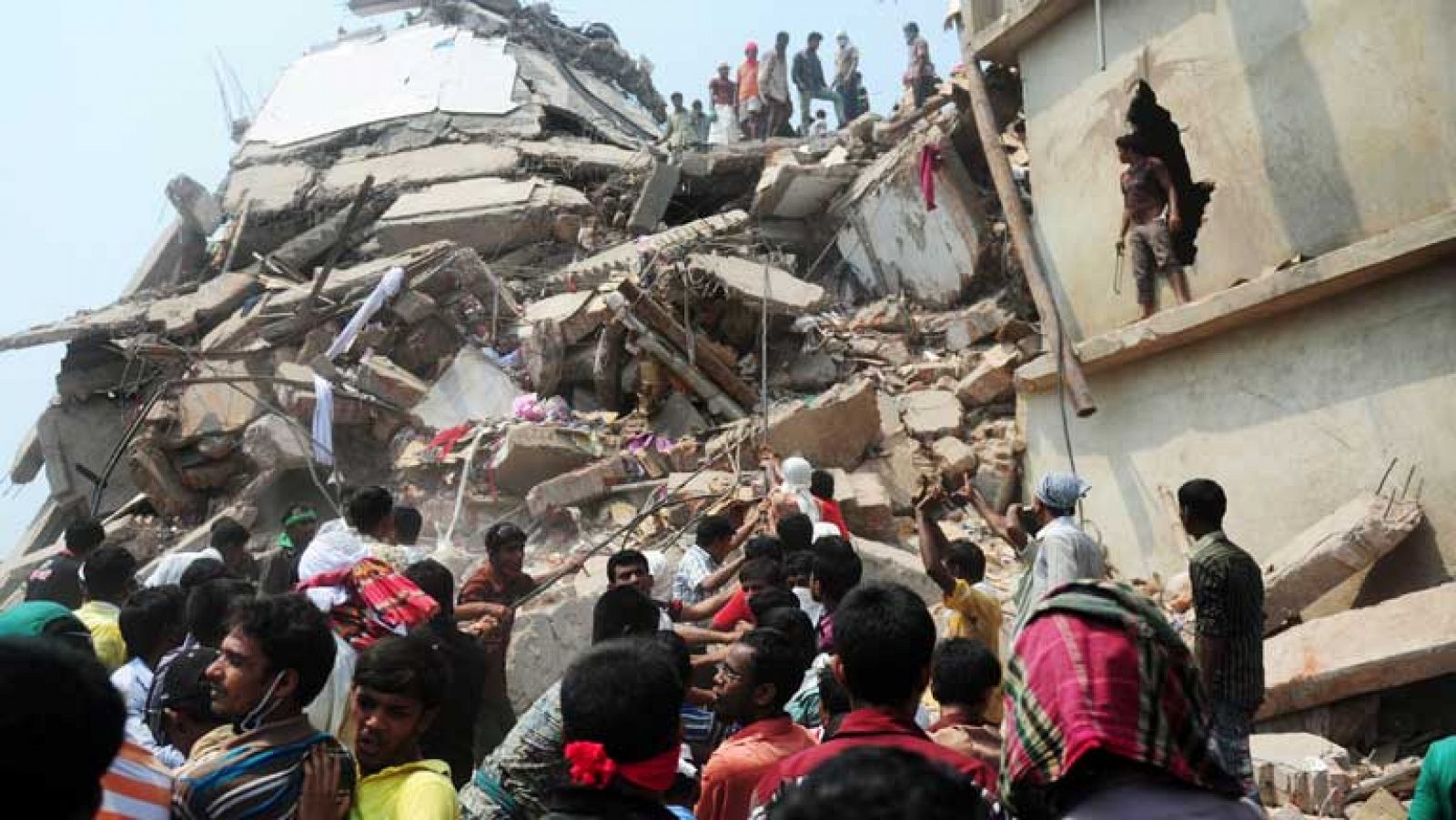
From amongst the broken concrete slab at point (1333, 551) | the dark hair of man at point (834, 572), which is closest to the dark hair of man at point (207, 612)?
the dark hair of man at point (834, 572)

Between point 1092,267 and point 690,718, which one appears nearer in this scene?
point 690,718

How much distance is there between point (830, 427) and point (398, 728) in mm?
6069

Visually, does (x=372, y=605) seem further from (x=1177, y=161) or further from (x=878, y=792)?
(x=1177, y=161)

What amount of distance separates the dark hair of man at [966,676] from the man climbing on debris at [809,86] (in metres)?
14.4

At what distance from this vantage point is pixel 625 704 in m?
2.02

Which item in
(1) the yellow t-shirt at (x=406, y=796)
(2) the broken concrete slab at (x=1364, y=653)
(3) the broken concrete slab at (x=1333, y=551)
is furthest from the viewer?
(3) the broken concrete slab at (x=1333, y=551)

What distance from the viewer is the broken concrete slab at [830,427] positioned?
26.5 feet

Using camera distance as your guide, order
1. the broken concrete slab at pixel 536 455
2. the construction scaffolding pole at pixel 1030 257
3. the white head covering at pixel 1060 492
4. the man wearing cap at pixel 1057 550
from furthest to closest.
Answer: the broken concrete slab at pixel 536 455 < the construction scaffolding pole at pixel 1030 257 < the white head covering at pixel 1060 492 < the man wearing cap at pixel 1057 550

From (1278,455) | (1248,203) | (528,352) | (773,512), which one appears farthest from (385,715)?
(528,352)

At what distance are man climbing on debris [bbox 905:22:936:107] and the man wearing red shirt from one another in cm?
1245

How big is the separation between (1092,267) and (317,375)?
20.6ft

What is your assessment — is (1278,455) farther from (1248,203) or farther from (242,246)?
(242,246)

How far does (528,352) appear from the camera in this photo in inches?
362

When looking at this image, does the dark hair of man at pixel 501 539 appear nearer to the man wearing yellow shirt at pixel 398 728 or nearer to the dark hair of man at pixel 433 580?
the dark hair of man at pixel 433 580
